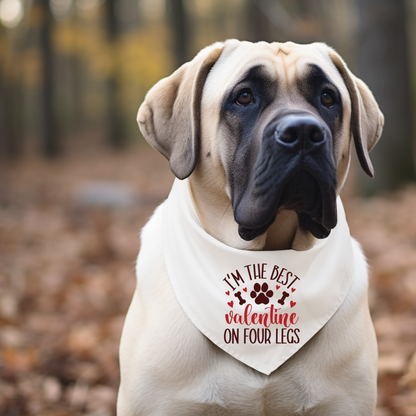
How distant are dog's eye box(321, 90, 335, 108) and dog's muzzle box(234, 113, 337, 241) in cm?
25

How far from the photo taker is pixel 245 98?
2340mm

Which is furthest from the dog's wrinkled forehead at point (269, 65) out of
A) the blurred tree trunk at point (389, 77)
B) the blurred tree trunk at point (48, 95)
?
the blurred tree trunk at point (48, 95)

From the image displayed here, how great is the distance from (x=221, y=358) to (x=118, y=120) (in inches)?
860

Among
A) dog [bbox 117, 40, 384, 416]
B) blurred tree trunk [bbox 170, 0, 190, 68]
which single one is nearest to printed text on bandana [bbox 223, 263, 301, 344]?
dog [bbox 117, 40, 384, 416]

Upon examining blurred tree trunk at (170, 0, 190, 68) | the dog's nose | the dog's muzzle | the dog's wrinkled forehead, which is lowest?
the dog's muzzle

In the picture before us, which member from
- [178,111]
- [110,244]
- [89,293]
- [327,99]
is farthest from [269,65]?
[110,244]

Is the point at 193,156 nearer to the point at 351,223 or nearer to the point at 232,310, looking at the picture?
the point at 232,310

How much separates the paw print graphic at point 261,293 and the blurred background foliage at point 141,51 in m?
5.52

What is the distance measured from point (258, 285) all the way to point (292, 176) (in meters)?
0.53

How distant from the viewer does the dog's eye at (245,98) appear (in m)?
2.34

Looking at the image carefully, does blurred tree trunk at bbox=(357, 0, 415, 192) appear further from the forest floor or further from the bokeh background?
the forest floor

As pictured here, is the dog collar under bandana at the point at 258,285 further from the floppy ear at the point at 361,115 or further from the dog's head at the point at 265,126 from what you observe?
the floppy ear at the point at 361,115

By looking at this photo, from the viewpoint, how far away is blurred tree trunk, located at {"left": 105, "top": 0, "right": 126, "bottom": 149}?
63.6ft

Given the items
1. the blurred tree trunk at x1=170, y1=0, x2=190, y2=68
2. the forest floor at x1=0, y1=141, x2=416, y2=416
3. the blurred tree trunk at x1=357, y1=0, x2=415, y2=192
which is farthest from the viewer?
the blurred tree trunk at x1=170, y1=0, x2=190, y2=68
